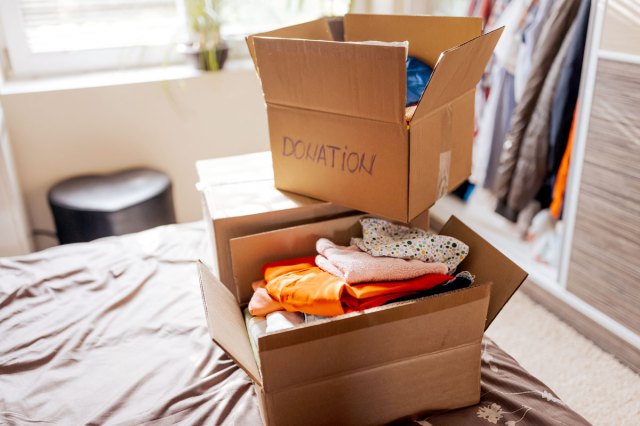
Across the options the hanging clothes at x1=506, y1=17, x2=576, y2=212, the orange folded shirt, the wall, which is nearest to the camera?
the orange folded shirt

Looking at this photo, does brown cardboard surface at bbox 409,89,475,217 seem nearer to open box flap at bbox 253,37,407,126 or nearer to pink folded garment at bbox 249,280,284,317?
open box flap at bbox 253,37,407,126

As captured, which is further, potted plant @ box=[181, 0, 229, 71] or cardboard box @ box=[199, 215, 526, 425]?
potted plant @ box=[181, 0, 229, 71]

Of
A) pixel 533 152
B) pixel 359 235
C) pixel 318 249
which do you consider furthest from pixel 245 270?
pixel 533 152

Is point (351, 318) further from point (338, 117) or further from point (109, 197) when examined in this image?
point (109, 197)

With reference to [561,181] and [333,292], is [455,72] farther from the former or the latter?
[561,181]

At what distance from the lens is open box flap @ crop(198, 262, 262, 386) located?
34.2 inches

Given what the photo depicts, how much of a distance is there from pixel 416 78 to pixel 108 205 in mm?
1285

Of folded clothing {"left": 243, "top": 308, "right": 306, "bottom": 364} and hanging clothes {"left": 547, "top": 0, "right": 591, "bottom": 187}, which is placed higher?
hanging clothes {"left": 547, "top": 0, "right": 591, "bottom": 187}

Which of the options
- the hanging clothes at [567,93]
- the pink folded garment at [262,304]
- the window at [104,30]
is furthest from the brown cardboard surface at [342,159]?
the window at [104,30]

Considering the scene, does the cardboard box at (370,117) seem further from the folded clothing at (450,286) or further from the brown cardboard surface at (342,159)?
the folded clothing at (450,286)

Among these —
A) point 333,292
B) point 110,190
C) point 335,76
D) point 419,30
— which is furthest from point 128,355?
point 110,190

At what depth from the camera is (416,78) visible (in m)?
1.36

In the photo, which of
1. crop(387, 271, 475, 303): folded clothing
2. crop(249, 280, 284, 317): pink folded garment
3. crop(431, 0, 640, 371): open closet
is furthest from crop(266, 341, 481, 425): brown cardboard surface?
crop(431, 0, 640, 371): open closet

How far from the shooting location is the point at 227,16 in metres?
2.62
